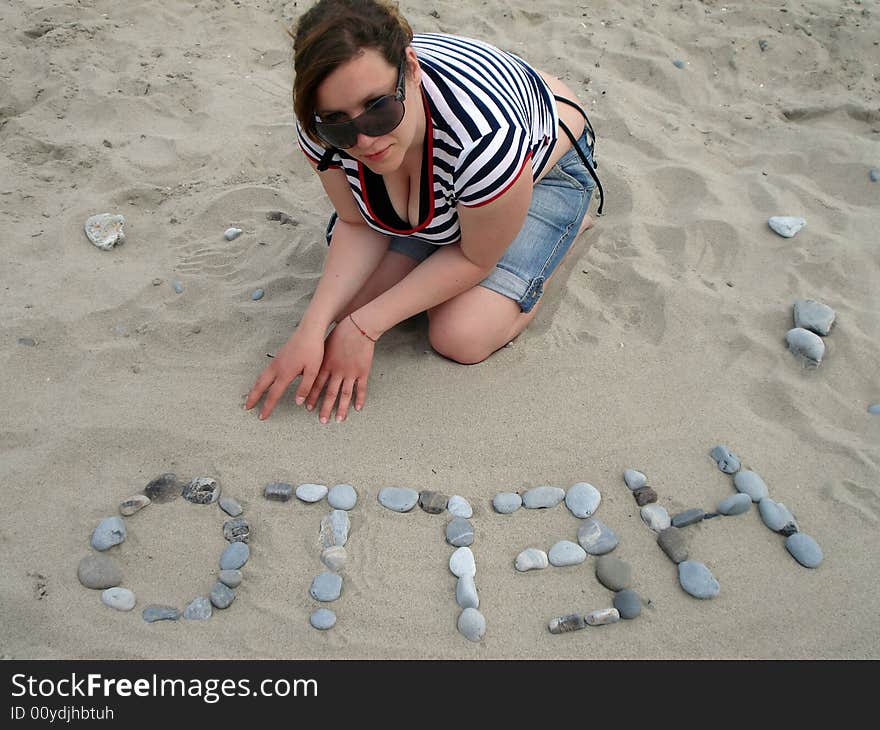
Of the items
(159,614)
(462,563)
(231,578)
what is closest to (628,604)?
(462,563)

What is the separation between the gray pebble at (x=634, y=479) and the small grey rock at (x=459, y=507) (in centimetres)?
45

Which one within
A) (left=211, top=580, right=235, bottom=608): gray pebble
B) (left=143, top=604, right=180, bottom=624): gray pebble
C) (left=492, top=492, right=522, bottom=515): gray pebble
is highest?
(left=492, top=492, right=522, bottom=515): gray pebble

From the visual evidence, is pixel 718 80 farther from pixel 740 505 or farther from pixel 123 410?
pixel 123 410

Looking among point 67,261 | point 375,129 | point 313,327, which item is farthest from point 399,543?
point 67,261

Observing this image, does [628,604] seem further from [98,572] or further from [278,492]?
[98,572]

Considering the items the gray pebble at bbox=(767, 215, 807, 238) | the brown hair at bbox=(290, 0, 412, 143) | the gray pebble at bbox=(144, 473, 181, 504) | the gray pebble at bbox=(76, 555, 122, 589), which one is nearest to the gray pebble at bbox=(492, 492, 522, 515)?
the gray pebble at bbox=(144, 473, 181, 504)

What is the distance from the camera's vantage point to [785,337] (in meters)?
2.38

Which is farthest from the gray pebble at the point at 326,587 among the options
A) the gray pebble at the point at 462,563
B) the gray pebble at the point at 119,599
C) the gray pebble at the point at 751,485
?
the gray pebble at the point at 751,485

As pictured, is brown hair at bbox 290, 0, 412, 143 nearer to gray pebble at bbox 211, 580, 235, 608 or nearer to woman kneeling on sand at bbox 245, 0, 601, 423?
woman kneeling on sand at bbox 245, 0, 601, 423

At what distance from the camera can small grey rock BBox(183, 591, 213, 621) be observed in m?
1.70

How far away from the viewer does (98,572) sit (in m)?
1.75

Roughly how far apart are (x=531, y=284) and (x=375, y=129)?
2.80 ft

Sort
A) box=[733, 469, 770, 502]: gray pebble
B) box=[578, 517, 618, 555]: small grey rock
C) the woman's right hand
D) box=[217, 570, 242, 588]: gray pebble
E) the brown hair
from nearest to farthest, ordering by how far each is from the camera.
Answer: the brown hair → box=[217, 570, 242, 588]: gray pebble → box=[578, 517, 618, 555]: small grey rock → box=[733, 469, 770, 502]: gray pebble → the woman's right hand

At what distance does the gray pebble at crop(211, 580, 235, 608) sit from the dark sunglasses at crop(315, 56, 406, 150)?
44.2 inches
